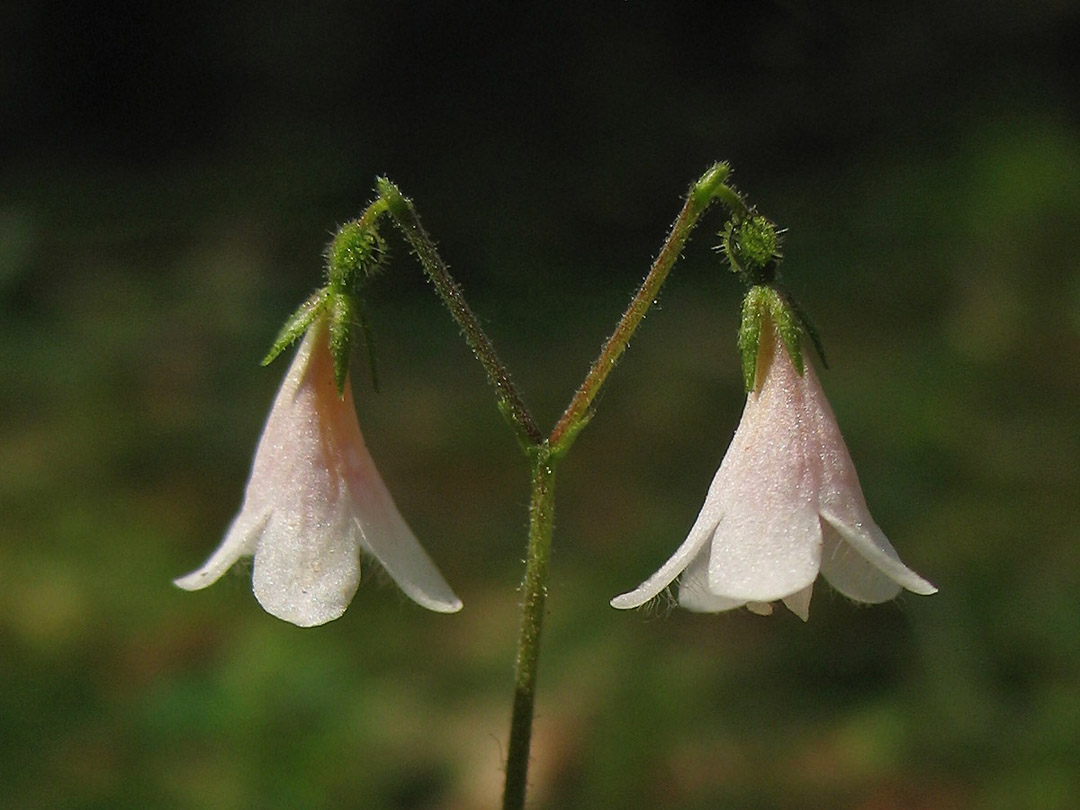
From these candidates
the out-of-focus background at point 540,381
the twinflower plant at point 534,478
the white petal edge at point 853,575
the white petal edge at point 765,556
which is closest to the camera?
the white petal edge at point 765,556

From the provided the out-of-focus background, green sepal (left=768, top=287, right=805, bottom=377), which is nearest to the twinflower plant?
green sepal (left=768, top=287, right=805, bottom=377)

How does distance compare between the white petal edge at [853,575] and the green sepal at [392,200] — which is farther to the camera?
the white petal edge at [853,575]

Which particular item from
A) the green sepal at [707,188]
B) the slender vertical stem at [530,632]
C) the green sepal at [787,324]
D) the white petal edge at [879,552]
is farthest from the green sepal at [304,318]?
the white petal edge at [879,552]

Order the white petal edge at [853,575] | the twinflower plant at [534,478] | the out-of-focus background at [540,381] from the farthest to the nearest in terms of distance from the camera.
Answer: the out-of-focus background at [540,381] < the white petal edge at [853,575] < the twinflower plant at [534,478]

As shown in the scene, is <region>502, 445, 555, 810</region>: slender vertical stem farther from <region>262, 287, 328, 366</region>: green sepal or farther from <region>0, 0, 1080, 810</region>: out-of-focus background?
<region>0, 0, 1080, 810</region>: out-of-focus background

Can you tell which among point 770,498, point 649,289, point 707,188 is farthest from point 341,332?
point 770,498

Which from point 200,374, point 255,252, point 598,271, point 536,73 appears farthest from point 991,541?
point 536,73

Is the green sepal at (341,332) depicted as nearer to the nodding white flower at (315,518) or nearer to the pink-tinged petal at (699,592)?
the nodding white flower at (315,518)
